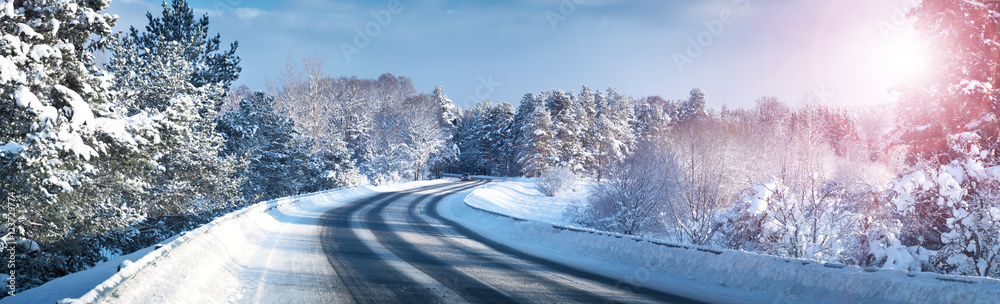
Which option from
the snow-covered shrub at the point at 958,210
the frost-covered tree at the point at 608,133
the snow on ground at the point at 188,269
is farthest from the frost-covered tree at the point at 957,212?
the frost-covered tree at the point at 608,133

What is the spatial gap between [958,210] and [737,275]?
644 cm

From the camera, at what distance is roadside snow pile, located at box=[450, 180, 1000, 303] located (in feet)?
18.3

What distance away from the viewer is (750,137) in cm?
4484

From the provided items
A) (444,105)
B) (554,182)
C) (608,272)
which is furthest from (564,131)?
(608,272)

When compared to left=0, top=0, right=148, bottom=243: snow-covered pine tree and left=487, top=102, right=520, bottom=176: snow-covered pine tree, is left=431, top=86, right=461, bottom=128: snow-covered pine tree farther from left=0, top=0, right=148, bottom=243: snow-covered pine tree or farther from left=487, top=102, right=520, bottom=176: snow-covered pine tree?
left=0, top=0, right=148, bottom=243: snow-covered pine tree

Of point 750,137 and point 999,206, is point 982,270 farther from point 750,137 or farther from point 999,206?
point 750,137

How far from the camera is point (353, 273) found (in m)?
9.12

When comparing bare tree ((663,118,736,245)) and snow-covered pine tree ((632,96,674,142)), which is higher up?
snow-covered pine tree ((632,96,674,142))

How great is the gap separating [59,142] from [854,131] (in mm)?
57595

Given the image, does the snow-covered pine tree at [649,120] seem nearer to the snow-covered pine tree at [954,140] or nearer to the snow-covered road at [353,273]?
the snow-covered pine tree at [954,140]

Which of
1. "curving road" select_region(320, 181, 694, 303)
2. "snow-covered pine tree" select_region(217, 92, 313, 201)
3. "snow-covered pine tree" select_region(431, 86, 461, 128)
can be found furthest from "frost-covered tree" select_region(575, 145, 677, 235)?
"snow-covered pine tree" select_region(431, 86, 461, 128)

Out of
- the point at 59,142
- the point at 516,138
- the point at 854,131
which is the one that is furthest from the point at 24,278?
the point at 516,138

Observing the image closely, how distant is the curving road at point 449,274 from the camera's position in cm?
734

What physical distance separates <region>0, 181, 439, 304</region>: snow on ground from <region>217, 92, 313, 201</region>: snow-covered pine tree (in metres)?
14.8
